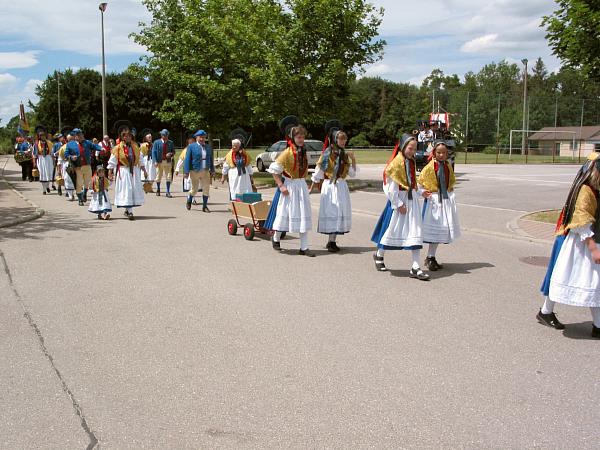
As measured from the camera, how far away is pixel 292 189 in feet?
34.1

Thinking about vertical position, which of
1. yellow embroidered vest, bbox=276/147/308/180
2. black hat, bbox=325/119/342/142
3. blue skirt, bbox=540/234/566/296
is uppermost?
black hat, bbox=325/119/342/142

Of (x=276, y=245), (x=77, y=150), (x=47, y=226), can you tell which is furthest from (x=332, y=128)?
(x=77, y=150)

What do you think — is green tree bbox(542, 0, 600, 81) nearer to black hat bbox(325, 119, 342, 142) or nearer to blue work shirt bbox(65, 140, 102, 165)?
black hat bbox(325, 119, 342, 142)

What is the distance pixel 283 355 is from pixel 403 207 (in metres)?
3.76

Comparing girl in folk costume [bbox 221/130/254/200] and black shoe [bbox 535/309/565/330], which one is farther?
girl in folk costume [bbox 221/130/254/200]

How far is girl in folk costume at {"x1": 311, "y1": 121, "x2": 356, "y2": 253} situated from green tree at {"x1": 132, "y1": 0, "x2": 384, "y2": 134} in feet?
41.0

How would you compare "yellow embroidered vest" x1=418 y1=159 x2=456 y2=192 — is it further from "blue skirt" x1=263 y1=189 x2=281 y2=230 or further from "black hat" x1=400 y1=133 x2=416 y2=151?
"blue skirt" x1=263 y1=189 x2=281 y2=230

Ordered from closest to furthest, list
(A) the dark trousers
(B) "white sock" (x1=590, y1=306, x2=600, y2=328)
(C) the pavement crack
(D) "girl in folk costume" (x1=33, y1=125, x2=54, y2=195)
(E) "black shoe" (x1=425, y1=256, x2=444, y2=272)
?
(C) the pavement crack → (B) "white sock" (x1=590, y1=306, x2=600, y2=328) → (E) "black shoe" (x1=425, y1=256, x2=444, y2=272) → (D) "girl in folk costume" (x1=33, y1=125, x2=54, y2=195) → (A) the dark trousers

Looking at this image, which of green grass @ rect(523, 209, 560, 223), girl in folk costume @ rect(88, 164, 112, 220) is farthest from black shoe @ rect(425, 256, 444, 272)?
girl in folk costume @ rect(88, 164, 112, 220)

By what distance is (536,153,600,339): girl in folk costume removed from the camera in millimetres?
5758

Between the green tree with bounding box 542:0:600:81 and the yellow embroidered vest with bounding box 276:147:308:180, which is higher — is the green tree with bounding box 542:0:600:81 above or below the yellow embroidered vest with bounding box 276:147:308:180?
above

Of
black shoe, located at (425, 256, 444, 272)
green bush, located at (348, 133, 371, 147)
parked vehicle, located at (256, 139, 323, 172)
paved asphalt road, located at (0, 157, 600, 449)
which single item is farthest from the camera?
green bush, located at (348, 133, 371, 147)

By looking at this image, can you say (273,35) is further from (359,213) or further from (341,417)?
(341,417)

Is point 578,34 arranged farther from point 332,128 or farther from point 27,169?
point 27,169
